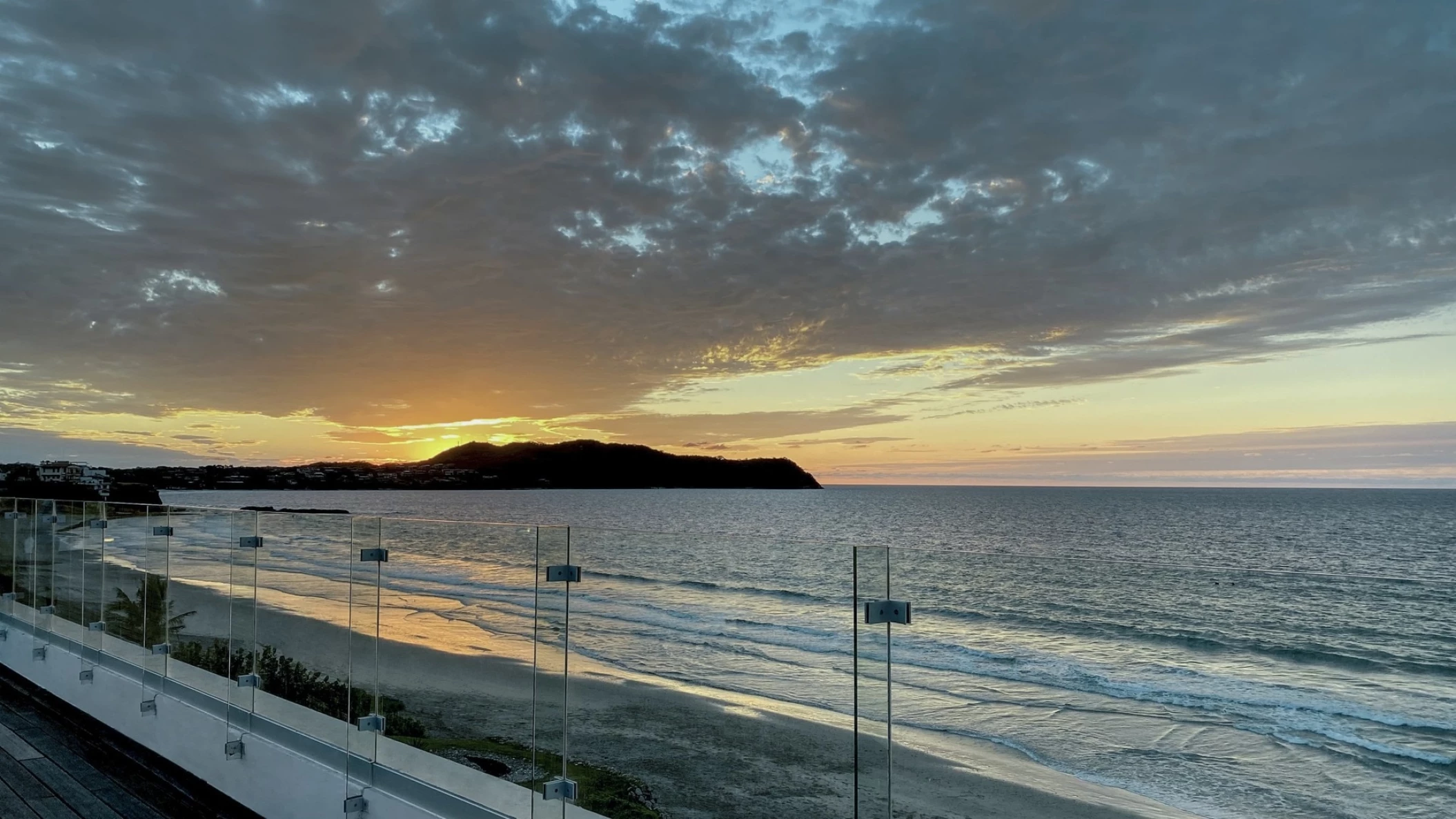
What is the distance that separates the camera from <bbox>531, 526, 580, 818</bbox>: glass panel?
9.73ft

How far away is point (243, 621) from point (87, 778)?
3.46 ft

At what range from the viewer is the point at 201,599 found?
15.8 feet

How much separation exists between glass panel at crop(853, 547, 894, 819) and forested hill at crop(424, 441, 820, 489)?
93599 mm

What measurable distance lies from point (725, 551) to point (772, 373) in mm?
31441

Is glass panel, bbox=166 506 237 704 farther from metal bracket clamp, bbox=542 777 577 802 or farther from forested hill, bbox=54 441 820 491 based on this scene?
forested hill, bbox=54 441 820 491

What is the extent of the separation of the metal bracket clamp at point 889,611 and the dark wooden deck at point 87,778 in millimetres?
3261

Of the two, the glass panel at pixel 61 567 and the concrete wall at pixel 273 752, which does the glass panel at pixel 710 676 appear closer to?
the concrete wall at pixel 273 752

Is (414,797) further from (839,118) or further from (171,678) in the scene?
(839,118)

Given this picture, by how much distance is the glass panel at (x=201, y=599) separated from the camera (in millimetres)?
4570

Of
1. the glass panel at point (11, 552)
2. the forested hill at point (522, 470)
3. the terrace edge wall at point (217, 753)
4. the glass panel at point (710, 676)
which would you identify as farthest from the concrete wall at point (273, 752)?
the forested hill at point (522, 470)

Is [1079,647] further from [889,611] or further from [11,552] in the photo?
[11,552]

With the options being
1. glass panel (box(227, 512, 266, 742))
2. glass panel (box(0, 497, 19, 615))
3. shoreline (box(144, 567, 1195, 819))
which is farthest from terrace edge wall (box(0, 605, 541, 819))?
glass panel (box(0, 497, 19, 615))

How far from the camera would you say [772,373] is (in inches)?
1352

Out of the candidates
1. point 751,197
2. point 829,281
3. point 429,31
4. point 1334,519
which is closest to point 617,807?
point 429,31
